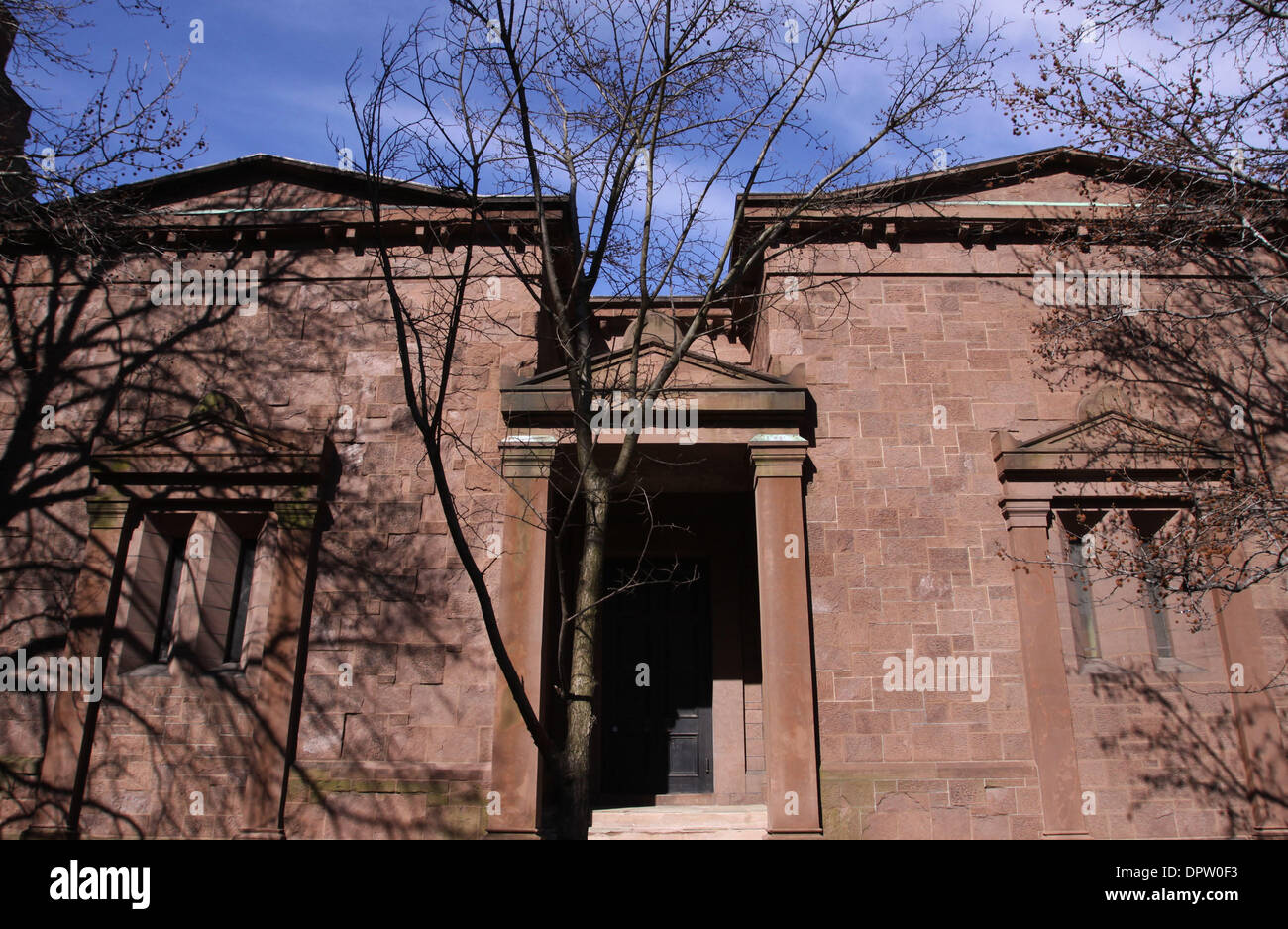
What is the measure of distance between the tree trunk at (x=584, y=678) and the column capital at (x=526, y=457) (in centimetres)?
248

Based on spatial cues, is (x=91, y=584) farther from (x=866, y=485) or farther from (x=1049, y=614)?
(x=1049, y=614)

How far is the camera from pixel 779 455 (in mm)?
9516

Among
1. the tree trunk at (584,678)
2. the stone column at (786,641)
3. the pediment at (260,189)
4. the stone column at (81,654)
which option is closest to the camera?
the tree trunk at (584,678)

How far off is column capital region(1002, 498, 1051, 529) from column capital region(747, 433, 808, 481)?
7.47 ft

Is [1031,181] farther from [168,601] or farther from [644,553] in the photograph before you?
[168,601]

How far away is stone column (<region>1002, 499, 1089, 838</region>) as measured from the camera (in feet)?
27.9

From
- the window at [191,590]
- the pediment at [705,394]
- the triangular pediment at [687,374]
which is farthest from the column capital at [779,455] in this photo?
the window at [191,590]

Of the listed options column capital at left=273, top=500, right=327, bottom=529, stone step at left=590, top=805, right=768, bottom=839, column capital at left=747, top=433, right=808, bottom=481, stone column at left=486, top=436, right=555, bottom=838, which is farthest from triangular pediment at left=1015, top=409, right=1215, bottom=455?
Answer: column capital at left=273, top=500, right=327, bottom=529

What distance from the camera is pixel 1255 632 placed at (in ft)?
30.0

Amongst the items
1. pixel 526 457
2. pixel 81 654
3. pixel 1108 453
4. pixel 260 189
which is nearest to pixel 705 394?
pixel 526 457

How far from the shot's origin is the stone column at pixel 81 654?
28.7 feet

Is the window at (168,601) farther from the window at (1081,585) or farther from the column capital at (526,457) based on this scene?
the window at (1081,585)

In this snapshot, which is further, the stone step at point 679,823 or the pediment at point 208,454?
the pediment at point 208,454

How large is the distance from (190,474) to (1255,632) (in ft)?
37.3
